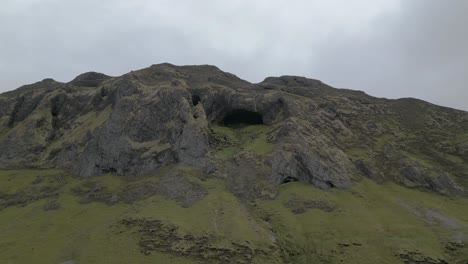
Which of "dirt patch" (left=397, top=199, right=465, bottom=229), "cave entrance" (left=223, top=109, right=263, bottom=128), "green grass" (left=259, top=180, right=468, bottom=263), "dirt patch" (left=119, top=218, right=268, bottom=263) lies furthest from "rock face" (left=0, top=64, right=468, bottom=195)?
"dirt patch" (left=119, top=218, right=268, bottom=263)

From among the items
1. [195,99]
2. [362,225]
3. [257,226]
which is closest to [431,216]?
[362,225]

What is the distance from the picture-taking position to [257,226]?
95.1 metres

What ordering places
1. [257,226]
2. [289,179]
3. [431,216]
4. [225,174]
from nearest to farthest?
1. [257,226]
2. [431,216]
3. [289,179]
4. [225,174]

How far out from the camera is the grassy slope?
8494 cm

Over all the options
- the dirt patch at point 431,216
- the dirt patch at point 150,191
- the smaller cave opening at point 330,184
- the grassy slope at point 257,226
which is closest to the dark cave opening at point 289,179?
the grassy slope at point 257,226

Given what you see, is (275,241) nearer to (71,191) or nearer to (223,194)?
(223,194)

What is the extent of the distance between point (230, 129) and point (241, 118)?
26.3 feet

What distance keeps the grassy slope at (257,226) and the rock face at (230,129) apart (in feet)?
27.8

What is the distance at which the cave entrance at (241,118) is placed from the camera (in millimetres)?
160250

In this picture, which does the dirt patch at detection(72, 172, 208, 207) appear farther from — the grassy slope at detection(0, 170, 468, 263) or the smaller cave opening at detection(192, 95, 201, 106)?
the smaller cave opening at detection(192, 95, 201, 106)

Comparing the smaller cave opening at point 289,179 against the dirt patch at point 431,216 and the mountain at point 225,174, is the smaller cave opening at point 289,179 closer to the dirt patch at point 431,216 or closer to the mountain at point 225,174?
the mountain at point 225,174

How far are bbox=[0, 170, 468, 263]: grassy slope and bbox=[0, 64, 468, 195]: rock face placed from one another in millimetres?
8478

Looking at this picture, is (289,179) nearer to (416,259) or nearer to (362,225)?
(362,225)

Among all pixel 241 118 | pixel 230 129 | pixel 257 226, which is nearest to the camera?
pixel 257 226
